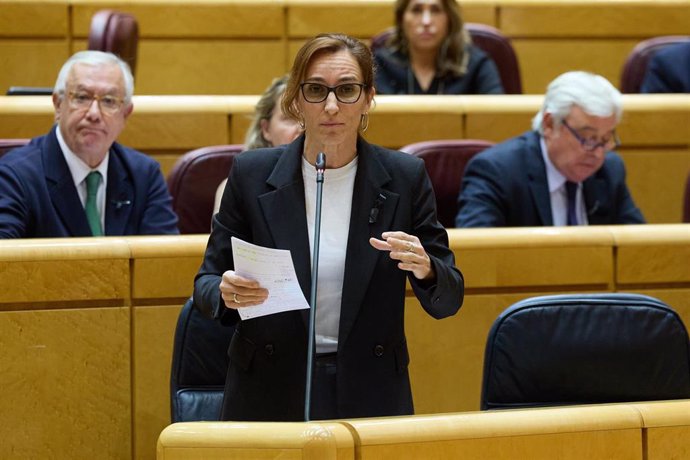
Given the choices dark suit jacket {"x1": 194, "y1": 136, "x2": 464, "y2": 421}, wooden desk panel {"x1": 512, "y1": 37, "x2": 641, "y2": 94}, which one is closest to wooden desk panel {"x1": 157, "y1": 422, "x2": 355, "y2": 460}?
dark suit jacket {"x1": 194, "y1": 136, "x2": 464, "y2": 421}

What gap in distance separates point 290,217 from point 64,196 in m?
0.63

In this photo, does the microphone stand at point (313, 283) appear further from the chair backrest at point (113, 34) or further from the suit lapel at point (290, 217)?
the chair backrest at point (113, 34)

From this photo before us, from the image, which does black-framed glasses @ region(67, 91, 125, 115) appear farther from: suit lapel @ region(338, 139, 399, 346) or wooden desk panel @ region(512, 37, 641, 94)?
wooden desk panel @ region(512, 37, 641, 94)

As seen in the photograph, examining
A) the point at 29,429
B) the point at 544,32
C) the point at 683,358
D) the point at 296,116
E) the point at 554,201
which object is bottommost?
the point at 29,429

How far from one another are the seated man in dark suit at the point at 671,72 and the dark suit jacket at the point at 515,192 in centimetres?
66

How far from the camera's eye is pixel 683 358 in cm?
124

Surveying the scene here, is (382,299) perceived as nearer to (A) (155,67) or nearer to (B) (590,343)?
(B) (590,343)

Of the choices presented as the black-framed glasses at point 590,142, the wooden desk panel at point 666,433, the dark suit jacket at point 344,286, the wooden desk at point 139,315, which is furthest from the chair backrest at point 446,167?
the wooden desk panel at point 666,433

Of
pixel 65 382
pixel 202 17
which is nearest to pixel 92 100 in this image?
pixel 65 382

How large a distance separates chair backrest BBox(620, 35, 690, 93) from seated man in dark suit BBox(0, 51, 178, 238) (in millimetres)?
1197

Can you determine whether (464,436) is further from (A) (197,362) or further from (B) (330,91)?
(A) (197,362)

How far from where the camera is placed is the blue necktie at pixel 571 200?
185 centimetres

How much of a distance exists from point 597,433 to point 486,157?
0.97m

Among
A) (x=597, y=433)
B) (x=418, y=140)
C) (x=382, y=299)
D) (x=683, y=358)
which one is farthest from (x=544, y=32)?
(x=597, y=433)
